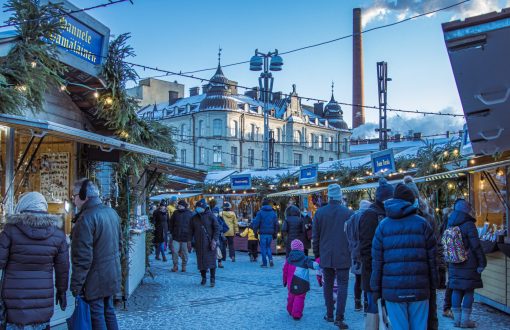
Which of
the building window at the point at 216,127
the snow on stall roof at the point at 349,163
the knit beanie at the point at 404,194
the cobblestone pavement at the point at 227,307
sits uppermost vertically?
the building window at the point at 216,127

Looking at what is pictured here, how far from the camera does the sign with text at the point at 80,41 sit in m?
8.41

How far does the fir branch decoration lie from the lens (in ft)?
22.2

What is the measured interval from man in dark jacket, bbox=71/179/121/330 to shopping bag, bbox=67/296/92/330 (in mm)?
73

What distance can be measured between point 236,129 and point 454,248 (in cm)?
5705

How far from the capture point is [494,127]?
574 cm

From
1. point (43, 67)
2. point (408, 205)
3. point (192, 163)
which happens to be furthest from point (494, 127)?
point (192, 163)

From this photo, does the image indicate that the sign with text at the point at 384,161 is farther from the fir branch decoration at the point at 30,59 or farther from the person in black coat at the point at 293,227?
the fir branch decoration at the point at 30,59

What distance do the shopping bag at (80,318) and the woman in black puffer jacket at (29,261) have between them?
1.19ft

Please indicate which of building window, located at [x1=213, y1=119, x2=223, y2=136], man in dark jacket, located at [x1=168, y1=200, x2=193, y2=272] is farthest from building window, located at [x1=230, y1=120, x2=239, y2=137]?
man in dark jacket, located at [x1=168, y1=200, x2=193, y2=272]

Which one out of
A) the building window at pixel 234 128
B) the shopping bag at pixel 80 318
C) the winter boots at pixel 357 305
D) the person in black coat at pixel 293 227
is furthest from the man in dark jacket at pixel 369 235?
the building window at pixel 234 128

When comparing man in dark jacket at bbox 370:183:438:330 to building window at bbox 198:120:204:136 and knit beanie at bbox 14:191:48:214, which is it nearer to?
knit beanie at bbox 14:191:48:214

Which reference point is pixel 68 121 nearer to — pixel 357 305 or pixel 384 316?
pixel 357 305

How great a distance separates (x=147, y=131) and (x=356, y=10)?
5592 centimetres

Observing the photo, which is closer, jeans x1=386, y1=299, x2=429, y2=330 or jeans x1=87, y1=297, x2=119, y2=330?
jeans x1=386, y1=299, x2=429, y2=330
